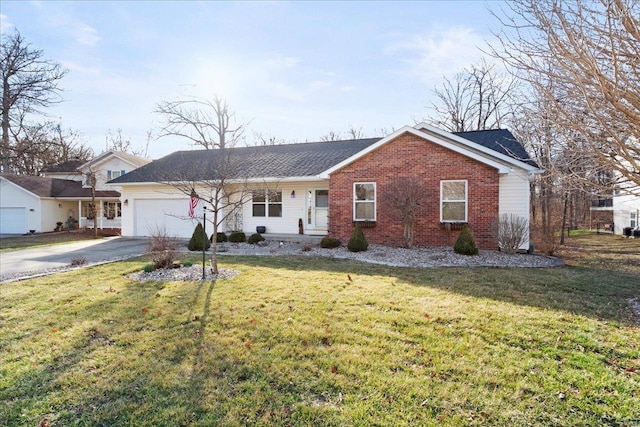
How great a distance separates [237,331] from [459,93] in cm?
2902

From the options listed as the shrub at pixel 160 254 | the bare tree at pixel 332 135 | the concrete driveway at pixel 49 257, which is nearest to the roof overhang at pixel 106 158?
the concrete driveway at pixel 49 257

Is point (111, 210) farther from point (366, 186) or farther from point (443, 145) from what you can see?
point (443, 145)

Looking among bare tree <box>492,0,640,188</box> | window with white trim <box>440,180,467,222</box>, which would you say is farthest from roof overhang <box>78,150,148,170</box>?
bare tree <box>492,0,640,188</box>

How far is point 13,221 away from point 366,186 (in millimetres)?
26947

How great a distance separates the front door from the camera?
1599 centimetres

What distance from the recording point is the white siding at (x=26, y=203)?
24.7 m

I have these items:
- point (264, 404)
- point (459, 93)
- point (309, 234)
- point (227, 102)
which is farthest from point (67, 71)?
point (459, 93)

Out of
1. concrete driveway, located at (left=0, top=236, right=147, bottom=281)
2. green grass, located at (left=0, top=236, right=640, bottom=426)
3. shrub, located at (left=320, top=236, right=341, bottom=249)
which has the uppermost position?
shrub, located at (left=320, top=236, right=341, bottom=249)

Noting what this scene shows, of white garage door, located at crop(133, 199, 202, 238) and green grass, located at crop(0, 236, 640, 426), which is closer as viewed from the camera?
green grass, located at crop(0, 236, 640, 426)

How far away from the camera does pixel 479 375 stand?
11.5ft

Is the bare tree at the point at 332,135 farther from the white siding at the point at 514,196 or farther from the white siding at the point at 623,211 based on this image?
the white siding at the point at 514,196

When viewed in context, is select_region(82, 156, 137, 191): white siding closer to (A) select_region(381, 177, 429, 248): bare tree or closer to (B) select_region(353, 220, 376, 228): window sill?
(B) select_region(353, 220, 376, 228): window sill

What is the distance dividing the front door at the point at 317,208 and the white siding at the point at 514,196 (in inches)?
286

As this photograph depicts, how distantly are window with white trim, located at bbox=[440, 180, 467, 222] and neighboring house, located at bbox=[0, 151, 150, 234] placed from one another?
856 inches
